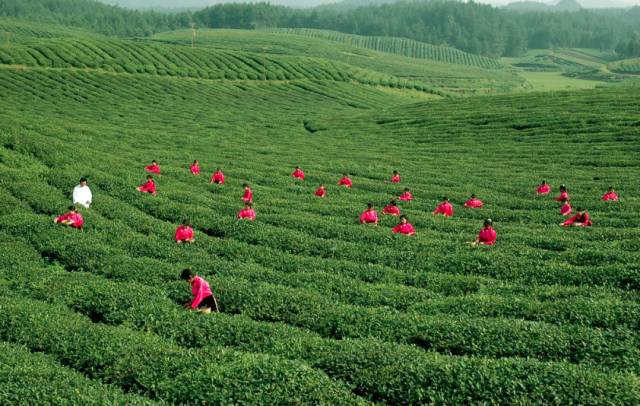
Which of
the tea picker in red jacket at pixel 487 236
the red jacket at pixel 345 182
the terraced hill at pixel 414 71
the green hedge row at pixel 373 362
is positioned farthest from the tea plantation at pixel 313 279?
the terraced hill at pixel 414 71

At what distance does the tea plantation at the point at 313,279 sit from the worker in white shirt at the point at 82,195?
2.21ft

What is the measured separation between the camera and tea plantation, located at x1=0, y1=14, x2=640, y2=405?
14.3m

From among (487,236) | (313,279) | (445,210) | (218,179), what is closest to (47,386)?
(313,279)

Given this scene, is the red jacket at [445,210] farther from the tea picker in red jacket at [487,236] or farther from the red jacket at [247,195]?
the red jacket at [247,195]

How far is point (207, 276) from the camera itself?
2214cm

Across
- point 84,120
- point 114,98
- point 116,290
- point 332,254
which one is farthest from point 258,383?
point 114,98

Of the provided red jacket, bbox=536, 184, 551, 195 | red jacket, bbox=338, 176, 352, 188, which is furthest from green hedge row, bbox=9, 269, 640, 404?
red jacket, bbox=536, 184, 551, 195

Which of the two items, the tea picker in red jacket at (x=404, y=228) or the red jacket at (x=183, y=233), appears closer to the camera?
the red jacket at (x=183, y=233)

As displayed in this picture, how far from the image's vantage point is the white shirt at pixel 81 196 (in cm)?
2992

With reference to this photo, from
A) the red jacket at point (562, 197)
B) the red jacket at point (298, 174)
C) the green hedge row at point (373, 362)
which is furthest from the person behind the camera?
the red jacket at point (298, 174)

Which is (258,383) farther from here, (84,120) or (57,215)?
(84,120)

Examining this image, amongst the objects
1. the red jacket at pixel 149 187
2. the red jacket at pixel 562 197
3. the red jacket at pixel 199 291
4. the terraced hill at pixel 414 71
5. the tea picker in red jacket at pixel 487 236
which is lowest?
the red jacket at pixel 149 187

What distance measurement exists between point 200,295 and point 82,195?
14.5m

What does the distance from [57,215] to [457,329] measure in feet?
68.7
